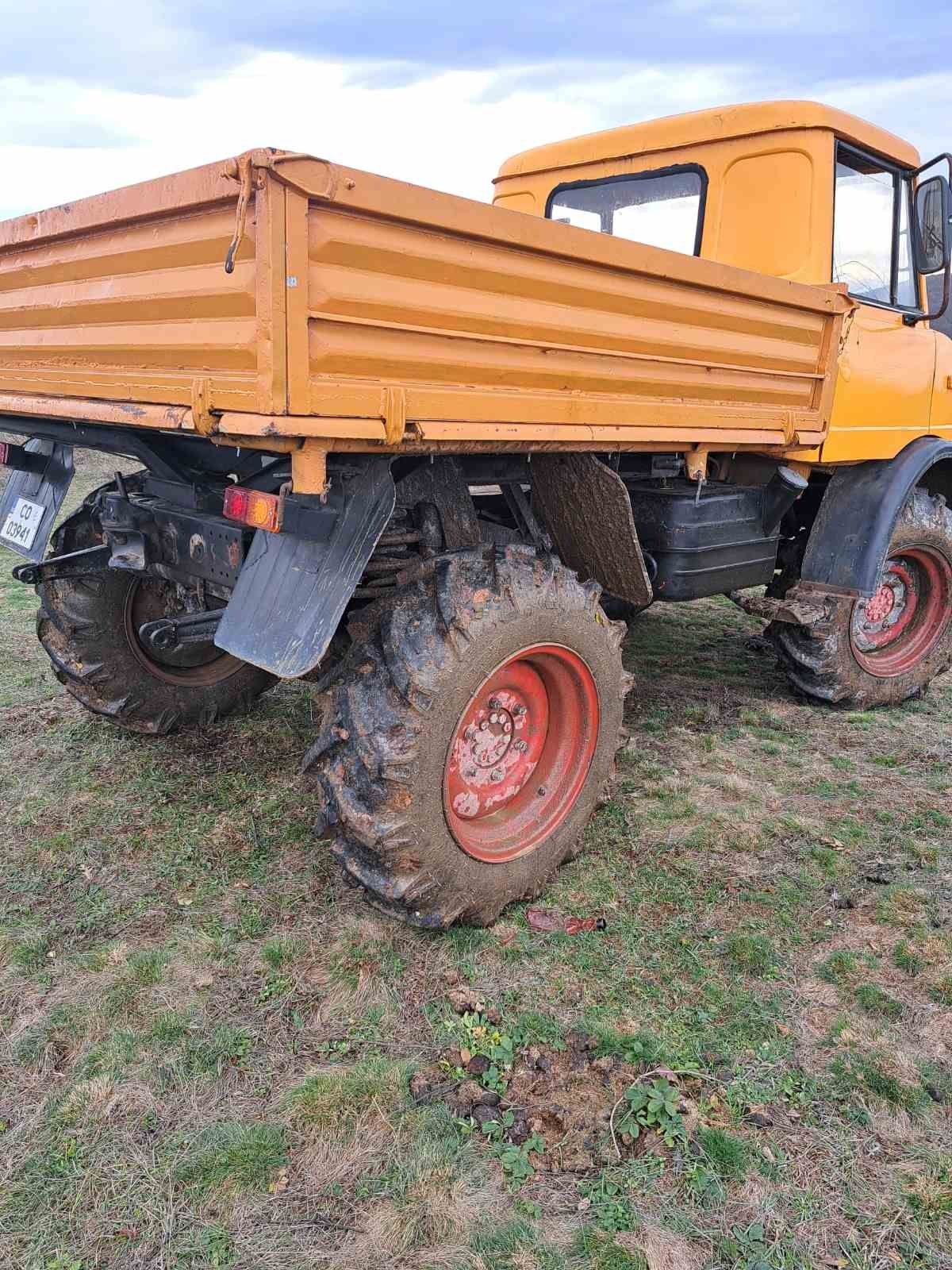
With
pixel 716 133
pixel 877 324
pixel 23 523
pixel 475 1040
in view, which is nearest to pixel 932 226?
pixel 877 324

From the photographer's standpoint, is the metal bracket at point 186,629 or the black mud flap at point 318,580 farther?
the metal bracket at point 186,629

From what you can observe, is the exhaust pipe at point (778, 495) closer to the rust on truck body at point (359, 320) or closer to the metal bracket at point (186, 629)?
the rust on truck body at point (359, 320)

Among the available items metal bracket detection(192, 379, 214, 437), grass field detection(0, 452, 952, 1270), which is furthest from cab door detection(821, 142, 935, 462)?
metal bracket detection(192, 379, 214, 437)

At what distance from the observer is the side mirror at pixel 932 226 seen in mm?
3771

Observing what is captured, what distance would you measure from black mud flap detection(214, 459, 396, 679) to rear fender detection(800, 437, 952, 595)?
2.62m

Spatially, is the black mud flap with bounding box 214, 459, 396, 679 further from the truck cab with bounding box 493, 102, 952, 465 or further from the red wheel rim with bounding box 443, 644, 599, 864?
the truck cab with bounding box 493, 102, 952, 465

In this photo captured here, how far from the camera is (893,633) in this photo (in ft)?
15.7

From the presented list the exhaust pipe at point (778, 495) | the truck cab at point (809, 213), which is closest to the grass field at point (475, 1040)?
the exhaust pipe at point (778, 495)

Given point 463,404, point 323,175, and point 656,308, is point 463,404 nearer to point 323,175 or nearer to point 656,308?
point 323,175

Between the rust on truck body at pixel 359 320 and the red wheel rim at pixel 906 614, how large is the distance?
1.86m

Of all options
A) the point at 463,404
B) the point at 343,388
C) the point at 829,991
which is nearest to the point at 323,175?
the point at 343,388

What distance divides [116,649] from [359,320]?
216 centimetres

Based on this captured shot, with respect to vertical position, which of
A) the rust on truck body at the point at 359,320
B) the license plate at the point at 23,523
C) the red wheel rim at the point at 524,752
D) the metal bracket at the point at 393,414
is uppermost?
the rust on truck body at the point at 359,320

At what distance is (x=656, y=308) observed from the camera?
2811mm
